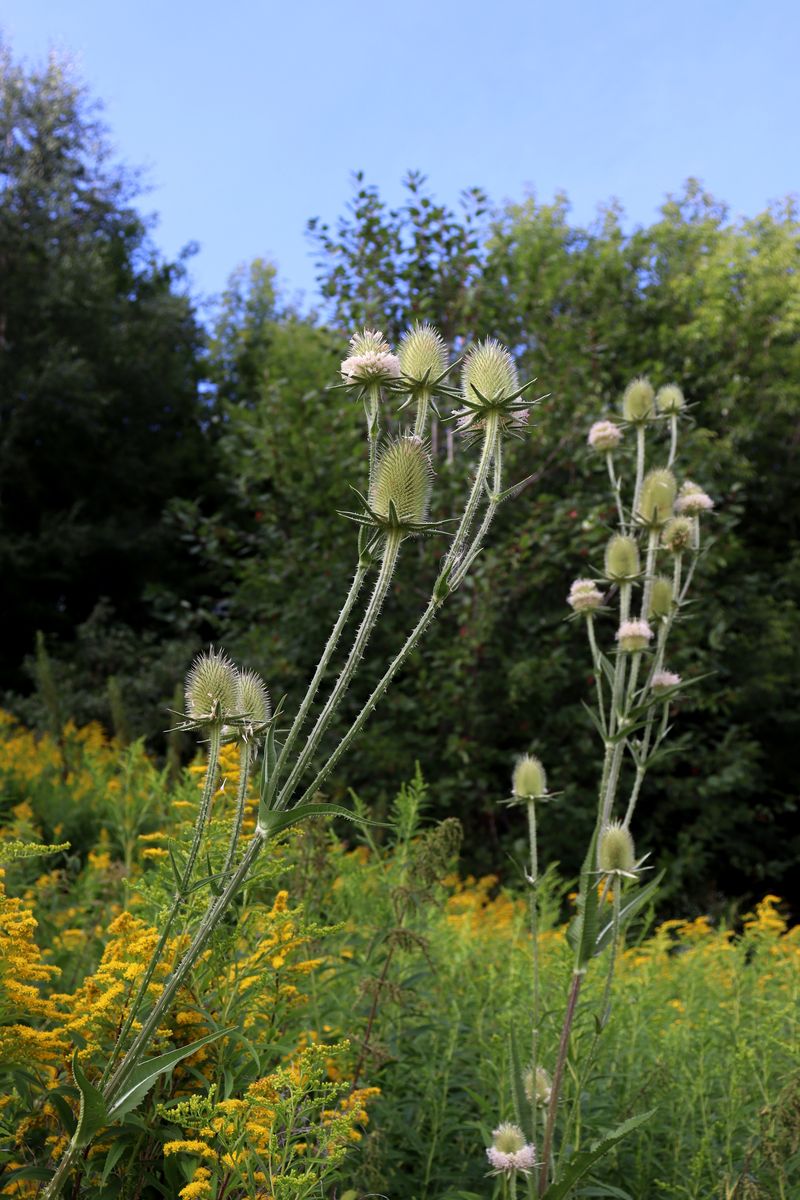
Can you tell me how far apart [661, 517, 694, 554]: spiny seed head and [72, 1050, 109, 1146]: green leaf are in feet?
7.42

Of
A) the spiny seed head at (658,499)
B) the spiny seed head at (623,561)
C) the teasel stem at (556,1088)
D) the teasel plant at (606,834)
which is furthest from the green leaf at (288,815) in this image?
the spiny seed head at (658,499)

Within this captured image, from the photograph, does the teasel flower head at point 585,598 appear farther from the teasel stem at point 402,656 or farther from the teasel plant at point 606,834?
the teasel stem at point 402,656

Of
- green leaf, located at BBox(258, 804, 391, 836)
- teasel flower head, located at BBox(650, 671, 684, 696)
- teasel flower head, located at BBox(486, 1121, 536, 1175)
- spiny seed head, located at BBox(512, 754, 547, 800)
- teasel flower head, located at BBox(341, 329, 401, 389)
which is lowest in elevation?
teasel flower head, located at BBox(486, 1121, 536, 1175)

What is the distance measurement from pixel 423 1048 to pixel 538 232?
48.5 feet

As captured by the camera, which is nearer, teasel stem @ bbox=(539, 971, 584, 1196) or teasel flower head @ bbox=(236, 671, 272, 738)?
teasel flower head @ bbox=(236, 671, 272, 738)

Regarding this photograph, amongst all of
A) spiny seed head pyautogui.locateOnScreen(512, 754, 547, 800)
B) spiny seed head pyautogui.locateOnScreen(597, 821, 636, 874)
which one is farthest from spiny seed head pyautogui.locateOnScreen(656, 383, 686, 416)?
spiny seed head pyautogui.locateOnScreen(597, 821, 636, 874)

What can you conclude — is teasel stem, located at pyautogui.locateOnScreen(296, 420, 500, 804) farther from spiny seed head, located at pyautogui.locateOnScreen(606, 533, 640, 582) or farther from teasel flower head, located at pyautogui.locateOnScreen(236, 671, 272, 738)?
spiny seed head, located at pyautogui.locateOnScreen(606, 533, 640, 582)

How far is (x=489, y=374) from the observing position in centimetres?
177

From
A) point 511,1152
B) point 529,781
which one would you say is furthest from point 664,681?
point 511,1152

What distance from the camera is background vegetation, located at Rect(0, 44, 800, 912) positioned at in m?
8.27

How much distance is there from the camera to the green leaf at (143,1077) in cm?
153

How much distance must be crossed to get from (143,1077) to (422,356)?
128cm

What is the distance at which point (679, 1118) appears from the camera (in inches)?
110

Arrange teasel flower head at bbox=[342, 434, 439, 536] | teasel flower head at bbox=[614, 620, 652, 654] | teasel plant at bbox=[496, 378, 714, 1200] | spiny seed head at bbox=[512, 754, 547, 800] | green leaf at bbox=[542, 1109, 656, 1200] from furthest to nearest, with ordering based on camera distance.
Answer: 1. teasel flower head at bbox=[614, 620, 652, 654]
2. spiny seed head at bbox=[512, 754, 547, 800]
3. teasel plant at bbox=[496, 378, 714, 1200]
4. green leaf at bbox=[542, 1109, 656, 1200]
5. teasel flower head at bbox=[342, 434, 439, 536]
